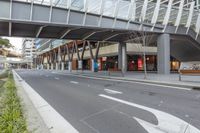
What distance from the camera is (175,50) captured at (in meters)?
38.9

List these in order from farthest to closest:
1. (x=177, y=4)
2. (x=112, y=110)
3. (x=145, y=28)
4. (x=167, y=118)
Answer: (x=177, y=4) → (x=145, y=28) → (x=112, y=110) → (x=167, y=118)

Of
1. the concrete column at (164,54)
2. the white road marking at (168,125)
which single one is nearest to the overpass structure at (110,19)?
the concrete column at (164,54)

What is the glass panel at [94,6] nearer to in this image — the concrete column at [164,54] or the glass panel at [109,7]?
the glass panel at [109,7]

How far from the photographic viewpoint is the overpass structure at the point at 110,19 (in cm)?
2337

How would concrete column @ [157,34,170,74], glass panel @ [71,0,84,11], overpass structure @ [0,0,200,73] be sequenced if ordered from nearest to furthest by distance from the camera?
overpass structure @ [0,0,200,73] < glass panel @ [71,0,84,11] < concrete column @ [157,34,170,74]

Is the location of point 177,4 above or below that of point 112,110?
above

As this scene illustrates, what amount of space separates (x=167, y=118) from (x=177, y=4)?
28316mm

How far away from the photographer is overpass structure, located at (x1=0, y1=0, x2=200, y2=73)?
76.7 feet

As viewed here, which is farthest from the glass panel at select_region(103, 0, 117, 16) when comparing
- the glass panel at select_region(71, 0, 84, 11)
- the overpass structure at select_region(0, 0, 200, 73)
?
the glass panel at select_region(71, 0, 84, 11)

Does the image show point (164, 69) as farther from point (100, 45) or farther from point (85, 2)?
point (100, 45)

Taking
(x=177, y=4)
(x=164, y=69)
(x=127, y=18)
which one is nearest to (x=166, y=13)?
(x=177, y=4)

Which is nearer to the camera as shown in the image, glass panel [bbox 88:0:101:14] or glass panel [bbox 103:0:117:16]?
glass panel [bbox 88:0:101:14]

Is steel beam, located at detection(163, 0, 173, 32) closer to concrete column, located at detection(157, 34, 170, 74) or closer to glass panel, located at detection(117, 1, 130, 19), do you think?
concrete column, located at detection(157, 34, 170, 74)

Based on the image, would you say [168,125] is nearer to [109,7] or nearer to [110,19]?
[110,19]
